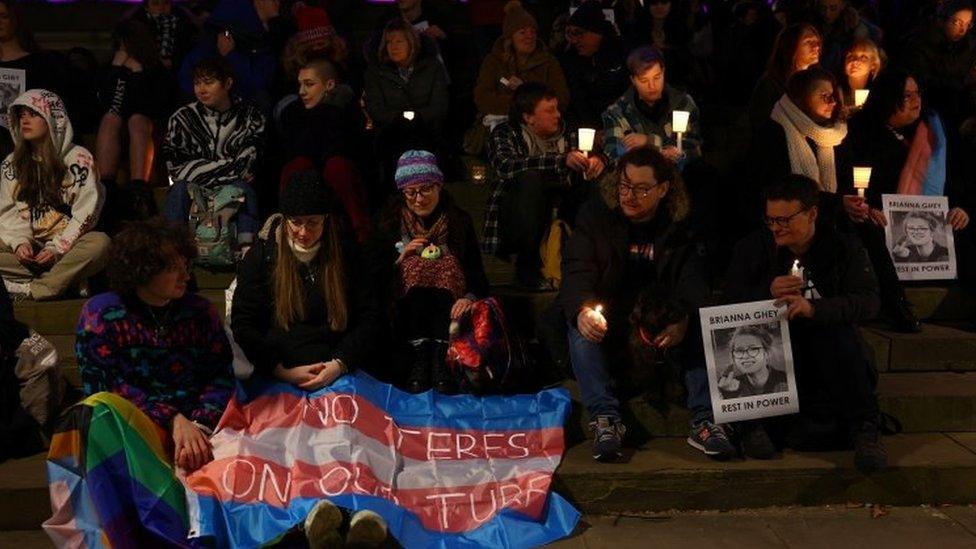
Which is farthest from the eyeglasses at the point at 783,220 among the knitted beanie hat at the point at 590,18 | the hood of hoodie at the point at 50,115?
the hood of hoodie at the point at 50,115

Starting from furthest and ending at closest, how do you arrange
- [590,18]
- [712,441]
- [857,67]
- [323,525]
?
[590,18] < [857,67] < [712,441] < [323,525]

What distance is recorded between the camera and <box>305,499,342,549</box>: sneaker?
4793 millimetres

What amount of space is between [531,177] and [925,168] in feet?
7.90

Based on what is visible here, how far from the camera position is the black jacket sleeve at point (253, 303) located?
565 centimetres

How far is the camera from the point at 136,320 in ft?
16.5

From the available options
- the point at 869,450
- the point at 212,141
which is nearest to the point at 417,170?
the point at 212,141

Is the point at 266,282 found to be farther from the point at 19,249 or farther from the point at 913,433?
the point at 913,433

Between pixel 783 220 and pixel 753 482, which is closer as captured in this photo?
pixel 753 482

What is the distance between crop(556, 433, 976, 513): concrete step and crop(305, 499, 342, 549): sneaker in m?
1.07

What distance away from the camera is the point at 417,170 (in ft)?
20.3

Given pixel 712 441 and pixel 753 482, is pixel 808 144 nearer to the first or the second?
pixel 712 441

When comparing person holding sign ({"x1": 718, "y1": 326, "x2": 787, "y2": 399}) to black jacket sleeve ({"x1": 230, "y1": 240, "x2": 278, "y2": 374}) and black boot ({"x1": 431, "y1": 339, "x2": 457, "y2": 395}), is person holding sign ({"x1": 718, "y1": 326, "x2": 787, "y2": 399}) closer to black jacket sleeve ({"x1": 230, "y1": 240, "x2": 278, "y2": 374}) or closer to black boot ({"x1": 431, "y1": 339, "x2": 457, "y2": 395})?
black boot ({"x1": 431, "y1": 339, "x2": 457, "y2": 395})

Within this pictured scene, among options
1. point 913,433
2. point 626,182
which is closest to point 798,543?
point 913,433

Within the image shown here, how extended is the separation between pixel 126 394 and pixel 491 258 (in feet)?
9.36
